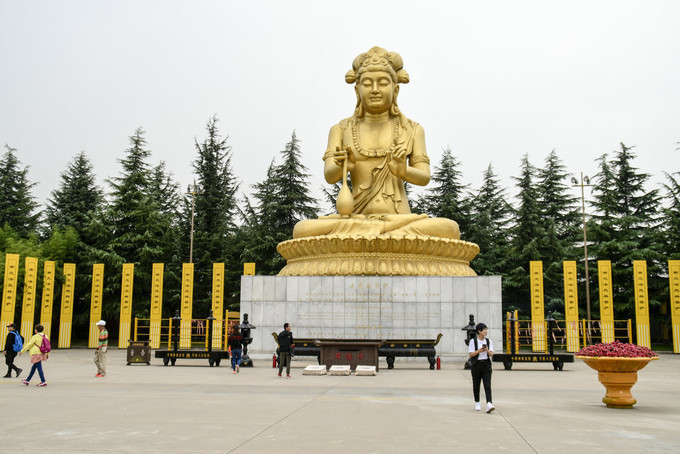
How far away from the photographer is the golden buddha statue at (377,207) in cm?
1412

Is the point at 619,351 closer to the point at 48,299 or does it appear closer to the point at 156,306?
the point at 156,306

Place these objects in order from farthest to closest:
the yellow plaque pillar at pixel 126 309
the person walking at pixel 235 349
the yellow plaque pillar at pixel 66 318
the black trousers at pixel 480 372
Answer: the yellow plaque pillar at pixel 66 318
the yellow plaque pillar at pixel 126 309
the person walking at pixel 235 349
the black trousers at pixel 480 372

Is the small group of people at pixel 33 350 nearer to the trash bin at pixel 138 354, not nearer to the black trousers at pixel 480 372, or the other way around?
the trash bin at pixel 138 354

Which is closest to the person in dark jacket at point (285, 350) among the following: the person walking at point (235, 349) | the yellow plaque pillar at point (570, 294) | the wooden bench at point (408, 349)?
the wooden bench at point (408, 349)

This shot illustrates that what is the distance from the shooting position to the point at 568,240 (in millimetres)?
30703

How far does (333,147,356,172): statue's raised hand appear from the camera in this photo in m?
15.6

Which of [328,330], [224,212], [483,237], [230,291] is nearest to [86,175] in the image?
[224,212]

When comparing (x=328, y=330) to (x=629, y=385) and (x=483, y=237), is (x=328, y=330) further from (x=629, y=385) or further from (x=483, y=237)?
(x=483, y=237)

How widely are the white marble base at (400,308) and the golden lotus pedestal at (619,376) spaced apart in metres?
6.62

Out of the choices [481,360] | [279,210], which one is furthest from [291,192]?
[481,360]

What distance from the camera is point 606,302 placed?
17953mm

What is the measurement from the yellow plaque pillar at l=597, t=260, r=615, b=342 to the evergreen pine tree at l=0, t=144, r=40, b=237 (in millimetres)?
26356

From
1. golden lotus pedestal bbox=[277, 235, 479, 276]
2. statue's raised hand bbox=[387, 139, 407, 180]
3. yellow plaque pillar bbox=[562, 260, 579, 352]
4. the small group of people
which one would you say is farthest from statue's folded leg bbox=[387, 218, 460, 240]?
the small group of people

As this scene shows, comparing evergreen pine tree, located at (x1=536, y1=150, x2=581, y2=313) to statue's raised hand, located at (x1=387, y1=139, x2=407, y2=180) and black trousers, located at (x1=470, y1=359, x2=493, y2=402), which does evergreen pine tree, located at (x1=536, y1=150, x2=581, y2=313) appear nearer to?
statue's raised hand, located at (x1=387, y1=139, x2=407, y2=180)
